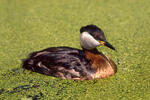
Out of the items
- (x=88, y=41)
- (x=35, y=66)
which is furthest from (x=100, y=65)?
(x=35, y=66)

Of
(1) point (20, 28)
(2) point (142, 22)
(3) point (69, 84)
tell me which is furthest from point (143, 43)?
(1) point (20, 28)

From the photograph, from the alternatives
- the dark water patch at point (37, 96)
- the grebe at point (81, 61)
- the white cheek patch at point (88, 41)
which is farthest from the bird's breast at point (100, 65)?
the dark water patch at point (37, 96)

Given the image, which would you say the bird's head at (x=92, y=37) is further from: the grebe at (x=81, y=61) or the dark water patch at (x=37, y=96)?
the dark water patch at (x=37, y=96)

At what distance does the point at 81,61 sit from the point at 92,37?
1.42 feet

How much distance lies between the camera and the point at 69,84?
4.71 meters

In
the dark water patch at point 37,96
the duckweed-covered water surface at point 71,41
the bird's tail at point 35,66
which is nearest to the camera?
the dark water patch at point 37,96

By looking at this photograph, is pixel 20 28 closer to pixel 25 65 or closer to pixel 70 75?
pixel 25 65

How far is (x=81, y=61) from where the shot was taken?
488 cm

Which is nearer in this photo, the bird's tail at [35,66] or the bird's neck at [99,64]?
the bird's neck at [99,64]

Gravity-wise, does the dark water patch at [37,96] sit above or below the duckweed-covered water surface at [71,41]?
below

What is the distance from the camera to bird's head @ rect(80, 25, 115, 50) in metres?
4.84

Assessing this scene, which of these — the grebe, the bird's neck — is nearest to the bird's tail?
the grebe

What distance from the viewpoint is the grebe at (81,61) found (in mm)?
4832

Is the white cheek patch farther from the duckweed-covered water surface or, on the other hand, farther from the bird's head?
the duckweed-covered water surface
